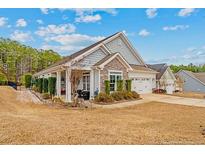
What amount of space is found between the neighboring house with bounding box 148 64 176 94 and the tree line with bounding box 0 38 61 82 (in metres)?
11.8

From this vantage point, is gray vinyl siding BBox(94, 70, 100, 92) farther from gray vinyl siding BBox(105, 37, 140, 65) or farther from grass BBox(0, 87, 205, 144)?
grass BBox(0, 87, 205, 144)

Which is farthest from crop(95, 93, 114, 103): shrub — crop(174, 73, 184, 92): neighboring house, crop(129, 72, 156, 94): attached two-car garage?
crop(174, 73, 184, 92): neighboring house

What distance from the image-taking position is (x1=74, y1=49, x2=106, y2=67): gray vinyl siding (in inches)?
612

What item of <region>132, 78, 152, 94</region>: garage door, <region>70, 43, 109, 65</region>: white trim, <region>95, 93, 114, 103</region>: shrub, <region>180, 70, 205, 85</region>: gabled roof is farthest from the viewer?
<region>180, 70, 205, 85</region>: gabled roof

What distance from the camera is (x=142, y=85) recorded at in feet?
→ 72.0

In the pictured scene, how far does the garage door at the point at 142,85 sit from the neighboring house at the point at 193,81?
3764mm

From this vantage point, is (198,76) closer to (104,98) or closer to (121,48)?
(121,48)

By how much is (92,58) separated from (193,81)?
38.1 feet

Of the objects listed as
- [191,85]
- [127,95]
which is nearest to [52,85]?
[127,95]

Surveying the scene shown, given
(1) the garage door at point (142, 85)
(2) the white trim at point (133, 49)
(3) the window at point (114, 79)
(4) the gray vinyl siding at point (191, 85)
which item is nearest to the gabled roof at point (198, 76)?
(4) the gray vinyl siding at point (191, 85)

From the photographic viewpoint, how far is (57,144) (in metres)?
5.52

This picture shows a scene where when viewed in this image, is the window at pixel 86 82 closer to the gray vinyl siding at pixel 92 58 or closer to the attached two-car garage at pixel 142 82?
the gray vinyl siding at pixel 92 58
